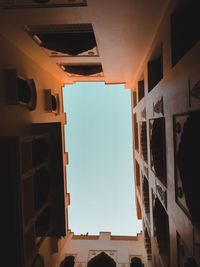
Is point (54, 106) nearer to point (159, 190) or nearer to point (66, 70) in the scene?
point (66, 70)

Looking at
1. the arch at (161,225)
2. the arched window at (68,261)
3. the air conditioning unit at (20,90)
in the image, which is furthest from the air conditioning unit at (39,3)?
the arched window at (68,261)

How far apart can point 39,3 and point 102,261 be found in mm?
8472

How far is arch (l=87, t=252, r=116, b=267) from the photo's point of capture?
945 cm

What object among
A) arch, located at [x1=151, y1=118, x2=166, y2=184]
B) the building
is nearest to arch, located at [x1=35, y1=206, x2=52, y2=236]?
the building

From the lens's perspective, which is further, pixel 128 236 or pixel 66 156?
pixel 66 156

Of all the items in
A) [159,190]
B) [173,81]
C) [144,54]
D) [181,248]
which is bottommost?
[181,248]

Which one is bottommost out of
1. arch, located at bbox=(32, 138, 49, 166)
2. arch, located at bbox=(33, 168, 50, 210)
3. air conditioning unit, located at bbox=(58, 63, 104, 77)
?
arch, located at bbox=(33, 168, 50, 210)

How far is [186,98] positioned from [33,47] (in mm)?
5101

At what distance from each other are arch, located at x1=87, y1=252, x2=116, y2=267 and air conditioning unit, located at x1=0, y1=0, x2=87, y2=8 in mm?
8113

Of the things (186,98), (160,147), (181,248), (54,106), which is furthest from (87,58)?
(181,248)

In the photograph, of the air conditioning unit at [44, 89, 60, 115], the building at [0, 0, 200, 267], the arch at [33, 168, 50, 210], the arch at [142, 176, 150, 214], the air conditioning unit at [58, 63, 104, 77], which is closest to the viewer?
the building at [0, 0, 200, 267]

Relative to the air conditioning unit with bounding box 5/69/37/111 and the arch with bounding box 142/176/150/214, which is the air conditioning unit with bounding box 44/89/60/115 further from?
Answer: the arch with bounding box 142/176/150/214

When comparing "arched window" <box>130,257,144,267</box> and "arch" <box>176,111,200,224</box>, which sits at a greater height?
"arch" <box>176,111,200,224</box>

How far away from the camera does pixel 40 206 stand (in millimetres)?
6926
